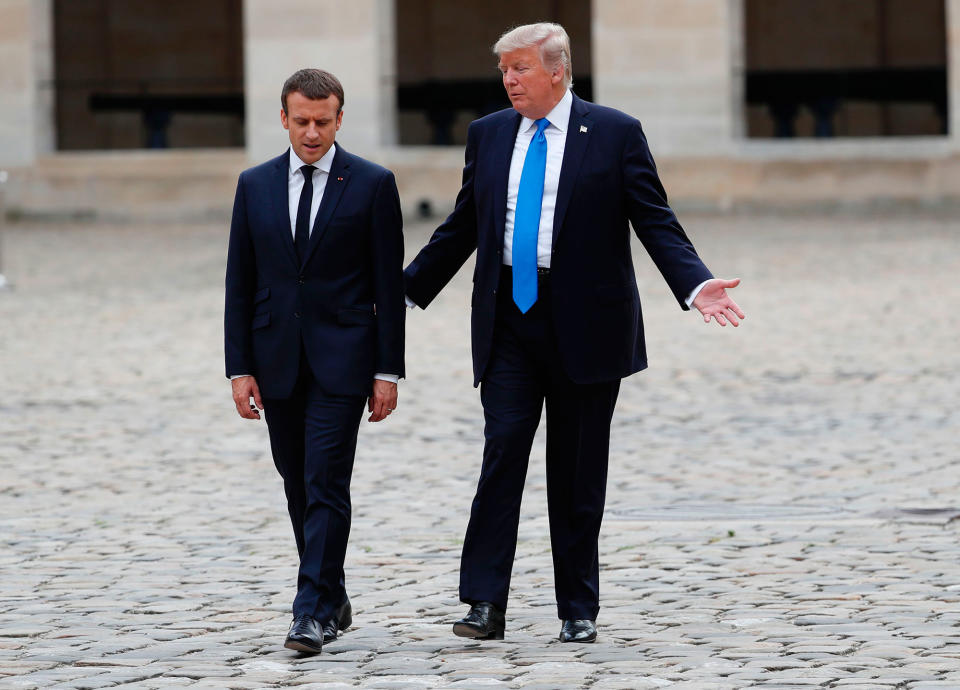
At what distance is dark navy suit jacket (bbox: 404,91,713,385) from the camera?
5785 mm

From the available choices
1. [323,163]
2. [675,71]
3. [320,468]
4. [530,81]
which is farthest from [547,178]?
[675,71]

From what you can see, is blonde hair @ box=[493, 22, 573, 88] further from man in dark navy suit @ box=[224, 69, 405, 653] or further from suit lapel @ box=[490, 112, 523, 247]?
man in dark navy suit @ box=[224, 69, 405, 653]

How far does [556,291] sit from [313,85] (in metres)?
0.95

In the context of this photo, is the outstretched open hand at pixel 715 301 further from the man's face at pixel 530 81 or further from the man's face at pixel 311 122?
the man's face at pixel 311 122

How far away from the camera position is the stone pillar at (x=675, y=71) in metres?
26.6

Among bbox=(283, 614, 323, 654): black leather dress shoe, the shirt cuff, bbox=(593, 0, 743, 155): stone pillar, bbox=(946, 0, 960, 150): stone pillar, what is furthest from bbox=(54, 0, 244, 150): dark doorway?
bbox=(283, 614, 323, 654): black leather dress shoe

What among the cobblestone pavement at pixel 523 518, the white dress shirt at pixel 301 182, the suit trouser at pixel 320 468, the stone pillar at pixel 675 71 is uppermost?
the stone pillar at pixel 675 71

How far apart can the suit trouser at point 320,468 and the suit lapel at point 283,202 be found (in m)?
0.35

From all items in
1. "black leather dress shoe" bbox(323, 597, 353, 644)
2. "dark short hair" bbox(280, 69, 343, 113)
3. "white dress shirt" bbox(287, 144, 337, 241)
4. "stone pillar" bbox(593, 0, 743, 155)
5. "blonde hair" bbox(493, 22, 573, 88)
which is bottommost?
"black leather dress shoe" bbox(323, 597, 353, 644)

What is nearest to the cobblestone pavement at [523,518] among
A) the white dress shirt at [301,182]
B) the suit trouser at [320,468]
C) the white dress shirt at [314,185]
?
the suit trouser at [320,468]

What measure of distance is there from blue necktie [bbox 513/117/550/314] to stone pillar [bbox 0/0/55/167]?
2390cm

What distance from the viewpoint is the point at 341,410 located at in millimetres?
5770

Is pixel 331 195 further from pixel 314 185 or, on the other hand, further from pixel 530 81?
pixel 530 81

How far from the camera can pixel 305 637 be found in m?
5.54
